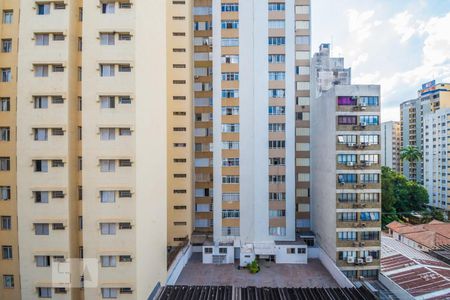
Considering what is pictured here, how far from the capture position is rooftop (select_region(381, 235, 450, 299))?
21.7 m

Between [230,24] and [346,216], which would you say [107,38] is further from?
[346,216]

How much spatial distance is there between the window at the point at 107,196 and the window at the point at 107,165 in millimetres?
1446

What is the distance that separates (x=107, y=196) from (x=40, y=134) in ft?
19.4

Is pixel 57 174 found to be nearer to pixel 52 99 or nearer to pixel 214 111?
pixel 52 99

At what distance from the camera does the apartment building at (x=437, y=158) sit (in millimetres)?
57188

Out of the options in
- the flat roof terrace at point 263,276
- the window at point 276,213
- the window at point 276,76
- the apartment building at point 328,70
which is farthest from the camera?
the apartment building at point 328,70

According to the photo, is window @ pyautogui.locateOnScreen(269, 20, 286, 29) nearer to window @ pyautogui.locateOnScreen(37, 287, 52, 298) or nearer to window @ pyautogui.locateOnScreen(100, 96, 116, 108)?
window @ pyautogui.locateOnScreen(100, 96, 116, 108)

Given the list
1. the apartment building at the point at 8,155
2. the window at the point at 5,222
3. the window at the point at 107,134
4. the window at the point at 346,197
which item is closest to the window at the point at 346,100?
the window at the point at 346,197

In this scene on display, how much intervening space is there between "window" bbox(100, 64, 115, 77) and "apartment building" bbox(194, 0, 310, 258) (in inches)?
607

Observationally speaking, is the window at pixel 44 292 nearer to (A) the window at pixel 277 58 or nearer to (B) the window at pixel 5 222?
(B) the window at pixel 5 222

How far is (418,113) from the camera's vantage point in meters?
74.6

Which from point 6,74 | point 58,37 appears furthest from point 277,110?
point 6,74

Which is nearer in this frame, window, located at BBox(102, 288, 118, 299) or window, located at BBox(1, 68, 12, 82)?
window, located at BBox(102, 288, 118, 299)

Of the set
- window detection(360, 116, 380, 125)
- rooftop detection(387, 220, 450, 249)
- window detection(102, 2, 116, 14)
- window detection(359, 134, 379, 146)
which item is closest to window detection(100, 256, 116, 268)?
window detection(102, 2, 116, 14)
